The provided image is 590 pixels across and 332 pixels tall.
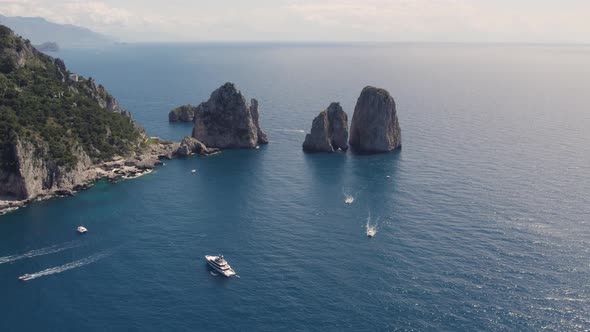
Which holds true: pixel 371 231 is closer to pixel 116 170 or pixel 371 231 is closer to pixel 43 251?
pixel 43 251

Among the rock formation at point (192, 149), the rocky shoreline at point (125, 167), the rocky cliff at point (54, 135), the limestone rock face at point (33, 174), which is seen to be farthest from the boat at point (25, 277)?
the rock formation at point (192, 149)

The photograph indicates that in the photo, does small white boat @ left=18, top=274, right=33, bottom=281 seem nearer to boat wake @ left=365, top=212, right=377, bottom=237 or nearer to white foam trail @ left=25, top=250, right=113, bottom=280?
white foam trail @ left=25, top=250, right=113, bottom=280

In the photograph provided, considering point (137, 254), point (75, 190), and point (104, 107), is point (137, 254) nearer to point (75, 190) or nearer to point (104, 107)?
point (75, 190)

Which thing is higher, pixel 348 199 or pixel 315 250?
pixel 348 199

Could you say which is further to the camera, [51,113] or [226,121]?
[226,121]

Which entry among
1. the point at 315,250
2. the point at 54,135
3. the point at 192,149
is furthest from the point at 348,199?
the point at 54,135

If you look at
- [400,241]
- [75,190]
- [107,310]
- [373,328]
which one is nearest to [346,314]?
[373,328]
